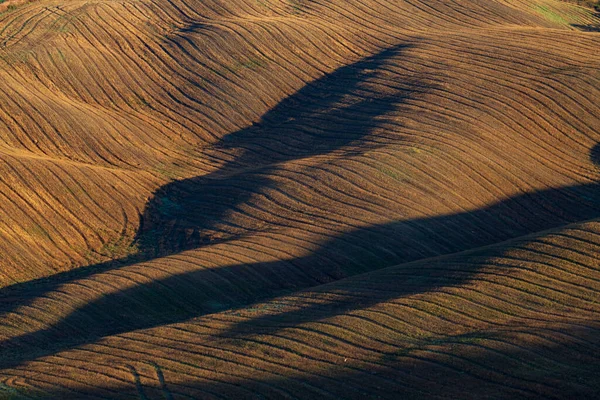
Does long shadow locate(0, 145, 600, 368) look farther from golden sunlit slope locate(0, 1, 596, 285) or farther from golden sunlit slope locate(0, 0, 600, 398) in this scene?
golden sunlit slope locate(0, 1, 596, 285)

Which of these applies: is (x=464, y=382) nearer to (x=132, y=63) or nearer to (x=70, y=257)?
(x=70, y=257)

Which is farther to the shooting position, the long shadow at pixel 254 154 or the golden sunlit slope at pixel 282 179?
the long shadow at pixel 254 154

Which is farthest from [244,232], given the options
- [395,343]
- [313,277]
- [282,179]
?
[395,343]

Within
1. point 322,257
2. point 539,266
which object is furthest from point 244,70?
point 539,266

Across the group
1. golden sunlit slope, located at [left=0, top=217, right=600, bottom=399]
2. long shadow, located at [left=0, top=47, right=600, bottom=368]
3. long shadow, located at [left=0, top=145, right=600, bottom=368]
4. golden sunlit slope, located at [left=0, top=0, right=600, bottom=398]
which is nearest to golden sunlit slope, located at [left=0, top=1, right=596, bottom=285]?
golden sunlit slope, located at [left=0, top=0, right=600, bottom=398]

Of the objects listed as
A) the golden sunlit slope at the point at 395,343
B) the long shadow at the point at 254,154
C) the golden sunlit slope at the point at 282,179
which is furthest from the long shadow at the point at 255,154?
the golden sunlit slope at the point at 395,343

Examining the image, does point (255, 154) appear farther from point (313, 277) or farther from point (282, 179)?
point (313, 277)

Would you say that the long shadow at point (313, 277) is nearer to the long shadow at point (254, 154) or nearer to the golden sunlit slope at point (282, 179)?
the golden sunlit slope at point (282, 179)
